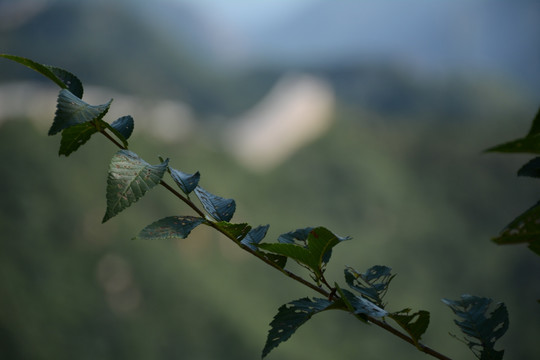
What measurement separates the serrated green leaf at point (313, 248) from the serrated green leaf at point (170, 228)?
0.04m

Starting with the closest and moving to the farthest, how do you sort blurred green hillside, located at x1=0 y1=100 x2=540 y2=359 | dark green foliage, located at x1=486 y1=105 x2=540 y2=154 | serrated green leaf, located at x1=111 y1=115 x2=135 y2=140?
1. dark green foliage, located at x1=486 y1=105 x2=540 y2=154
2. serrated green leaf, located at x1=111 y1=115 x2=135 y2=140
3. blurred green hillside, located at x1=0 y1=100 x2=540 y2=359

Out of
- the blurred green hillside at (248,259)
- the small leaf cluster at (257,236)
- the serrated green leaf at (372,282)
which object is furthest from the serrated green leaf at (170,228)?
the blurred green hillside at (248,259)

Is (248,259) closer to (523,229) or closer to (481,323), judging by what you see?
(481,323)

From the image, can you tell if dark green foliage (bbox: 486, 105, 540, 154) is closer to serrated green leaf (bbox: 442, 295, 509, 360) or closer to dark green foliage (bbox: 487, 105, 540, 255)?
dark green foliage (bbox: 487, 105, 540, 255)

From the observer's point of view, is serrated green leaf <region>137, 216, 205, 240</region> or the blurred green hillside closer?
serrated green leaf <region>137, 216, 205, 240</region>

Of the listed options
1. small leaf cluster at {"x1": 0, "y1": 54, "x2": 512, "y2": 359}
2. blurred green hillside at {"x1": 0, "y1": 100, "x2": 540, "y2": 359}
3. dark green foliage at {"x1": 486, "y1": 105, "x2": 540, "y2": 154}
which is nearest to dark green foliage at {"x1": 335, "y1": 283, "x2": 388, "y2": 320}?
small leaf cluster at {"x1": 0, "y1": 54, "x2": 512, "y2": 359}

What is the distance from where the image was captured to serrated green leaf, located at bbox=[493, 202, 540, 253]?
203 millimetres

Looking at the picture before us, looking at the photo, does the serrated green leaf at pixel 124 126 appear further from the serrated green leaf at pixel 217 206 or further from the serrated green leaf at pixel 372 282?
the serrated green leaf at pixel 372 282

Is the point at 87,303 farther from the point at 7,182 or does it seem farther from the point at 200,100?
the point at 200,100

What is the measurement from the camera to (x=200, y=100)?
10.5m

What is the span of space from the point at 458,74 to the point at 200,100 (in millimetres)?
5874

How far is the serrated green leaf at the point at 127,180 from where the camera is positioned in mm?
231

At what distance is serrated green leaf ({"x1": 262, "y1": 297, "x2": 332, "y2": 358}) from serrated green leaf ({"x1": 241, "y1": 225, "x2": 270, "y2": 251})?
39 millimetres

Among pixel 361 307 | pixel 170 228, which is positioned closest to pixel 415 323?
pixel 361 307
